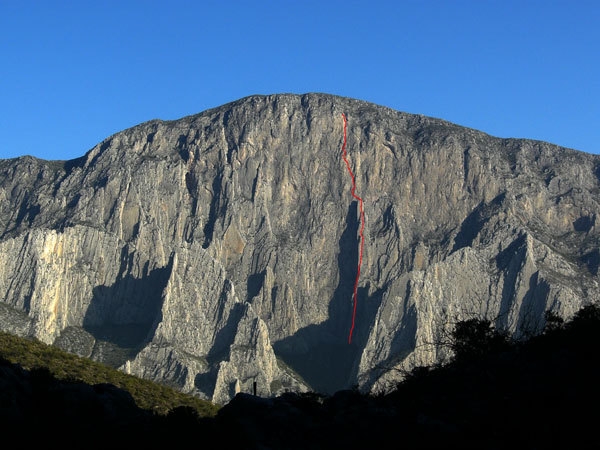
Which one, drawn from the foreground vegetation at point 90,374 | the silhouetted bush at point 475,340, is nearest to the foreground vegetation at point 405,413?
the silhouetted bush at point 475,340

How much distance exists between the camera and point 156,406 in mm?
62812

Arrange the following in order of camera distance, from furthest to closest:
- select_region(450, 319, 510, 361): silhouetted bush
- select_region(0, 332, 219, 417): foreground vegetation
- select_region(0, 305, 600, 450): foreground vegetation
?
select_region(0, 332, 219, 417): foreground vegetation → select_region(450, 319, 510, 361): silhouetted bush → select_region(0, 305, 600, 450): foreground vegetation

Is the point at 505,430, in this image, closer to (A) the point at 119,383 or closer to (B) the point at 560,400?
(B) the point at 560,400

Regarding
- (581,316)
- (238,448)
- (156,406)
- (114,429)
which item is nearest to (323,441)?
(238,448)

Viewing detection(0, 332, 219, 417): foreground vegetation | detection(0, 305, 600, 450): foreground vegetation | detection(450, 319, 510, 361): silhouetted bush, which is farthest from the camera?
detection(0, 332, 219, 417): foreground vegetation

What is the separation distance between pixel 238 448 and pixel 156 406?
106 ft

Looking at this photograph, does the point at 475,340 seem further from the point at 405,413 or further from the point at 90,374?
the point at 90,374

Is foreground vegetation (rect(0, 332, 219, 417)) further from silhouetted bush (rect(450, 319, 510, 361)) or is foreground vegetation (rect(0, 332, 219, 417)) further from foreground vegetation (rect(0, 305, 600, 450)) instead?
foreground vegetation (rect(0, 305, 600, 450))

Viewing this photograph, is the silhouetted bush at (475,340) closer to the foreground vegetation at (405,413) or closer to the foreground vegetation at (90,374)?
the foreground vegetation at (405,413)

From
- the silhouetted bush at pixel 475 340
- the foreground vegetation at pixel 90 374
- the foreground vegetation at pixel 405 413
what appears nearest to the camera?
the foreground vegetation at pixel 405 413

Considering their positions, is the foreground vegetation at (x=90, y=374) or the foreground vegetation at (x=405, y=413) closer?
the foreground vegetation at (x=405, y=413)

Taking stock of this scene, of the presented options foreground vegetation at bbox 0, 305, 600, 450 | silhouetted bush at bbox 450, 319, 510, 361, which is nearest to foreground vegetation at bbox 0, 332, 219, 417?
silhouetted bush at bbox 450, 319, 510, 361

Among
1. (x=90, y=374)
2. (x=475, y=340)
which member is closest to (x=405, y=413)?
(x=475, y=340)

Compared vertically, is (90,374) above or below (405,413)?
above
